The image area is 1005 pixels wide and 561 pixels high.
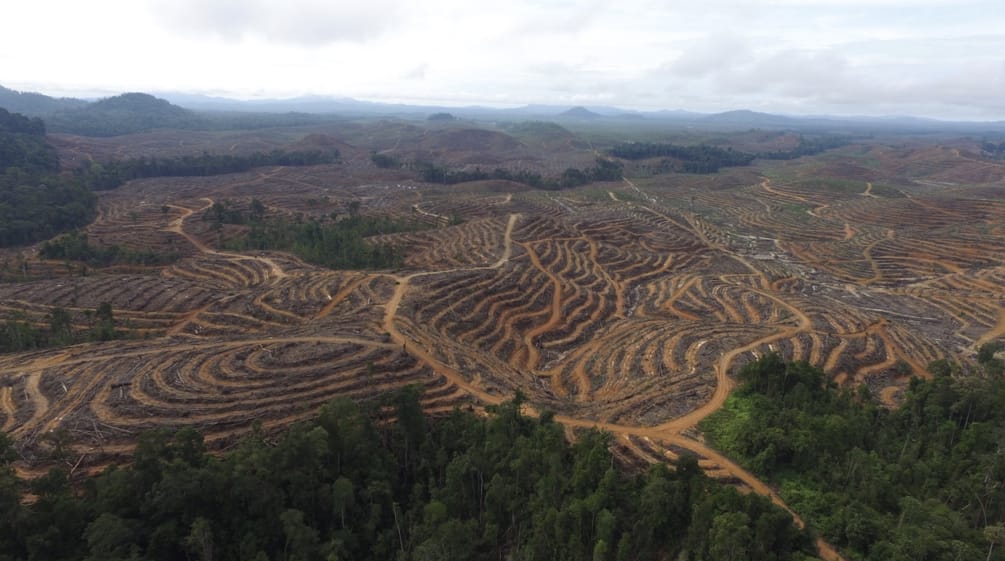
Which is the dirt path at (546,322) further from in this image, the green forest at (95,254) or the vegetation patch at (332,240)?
the green forest at (95,254)

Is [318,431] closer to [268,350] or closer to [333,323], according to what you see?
[268,350]

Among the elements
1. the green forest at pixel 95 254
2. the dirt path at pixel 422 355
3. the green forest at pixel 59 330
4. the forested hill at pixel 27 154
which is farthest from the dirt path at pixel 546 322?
the forested hill at pixel 27 154

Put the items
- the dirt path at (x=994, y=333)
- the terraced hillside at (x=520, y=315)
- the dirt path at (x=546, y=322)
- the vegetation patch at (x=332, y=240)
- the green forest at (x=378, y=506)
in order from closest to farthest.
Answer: the green forest at (x=378, y=506) < the terraced hillside at (x=520, y=315) < the dirt path at (x=546, y=322) < the dirt path at (x=994, y=333) < the vegetation patch at (x=332, y=240)

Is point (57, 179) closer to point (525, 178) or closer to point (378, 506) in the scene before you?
point (525, 178)

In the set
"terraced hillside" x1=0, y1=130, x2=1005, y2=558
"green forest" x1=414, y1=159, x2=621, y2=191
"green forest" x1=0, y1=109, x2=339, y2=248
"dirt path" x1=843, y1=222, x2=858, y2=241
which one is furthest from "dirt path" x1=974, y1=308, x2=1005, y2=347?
"green forest" x1=414, y1=159, x2=621, y2=191

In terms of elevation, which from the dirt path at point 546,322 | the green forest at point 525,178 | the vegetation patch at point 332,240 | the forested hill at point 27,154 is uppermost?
the forested hill at point 27,154

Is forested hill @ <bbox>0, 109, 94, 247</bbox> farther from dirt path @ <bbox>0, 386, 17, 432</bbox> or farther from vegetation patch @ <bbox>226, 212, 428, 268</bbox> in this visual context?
dirt path @ <bbox>0, 386, 17, 432</bbox>

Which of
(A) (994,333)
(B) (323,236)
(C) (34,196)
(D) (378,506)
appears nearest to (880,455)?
(D) (378,506)
